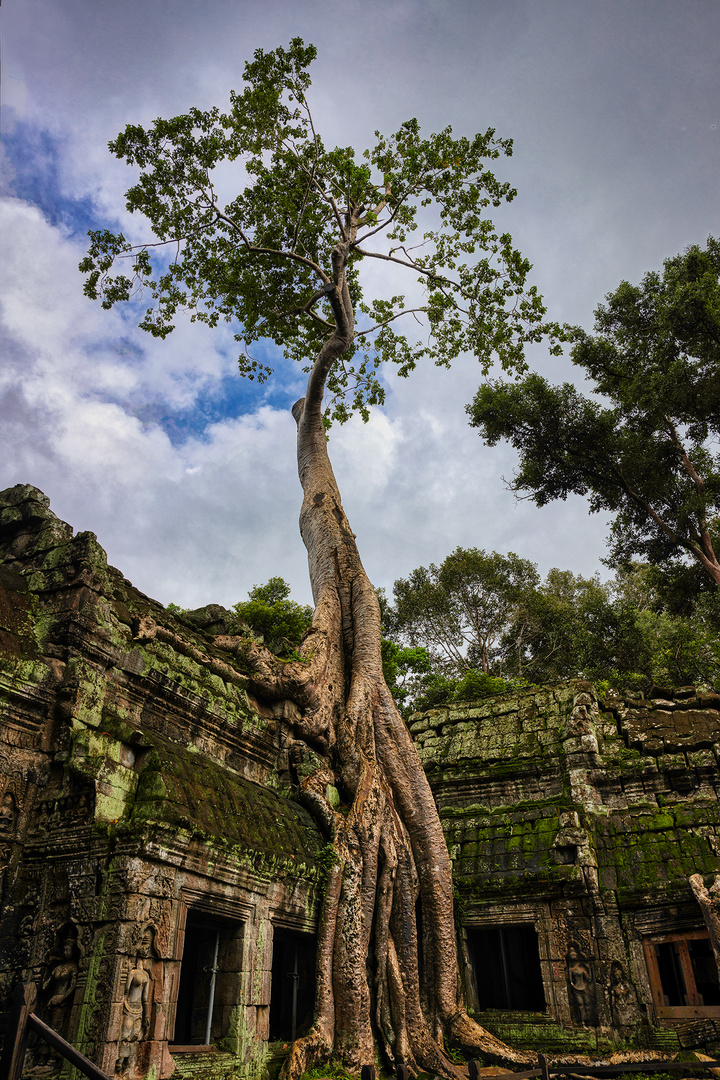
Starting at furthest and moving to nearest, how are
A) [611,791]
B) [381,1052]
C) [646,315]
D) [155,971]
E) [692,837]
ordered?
[646,315] → [611,791] → [692,837] → [381,1052] → [155,971]

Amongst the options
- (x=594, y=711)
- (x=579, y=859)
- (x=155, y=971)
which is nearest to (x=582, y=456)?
(x=594, y=711)

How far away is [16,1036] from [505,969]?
721cm

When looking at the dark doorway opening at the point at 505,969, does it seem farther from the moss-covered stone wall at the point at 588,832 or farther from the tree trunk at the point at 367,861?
the tree trunk at the point at 367,861

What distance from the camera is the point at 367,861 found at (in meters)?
6.96

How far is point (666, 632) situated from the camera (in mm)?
21781

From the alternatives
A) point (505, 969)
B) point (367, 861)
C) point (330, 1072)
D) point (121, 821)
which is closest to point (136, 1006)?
point (121, 821)

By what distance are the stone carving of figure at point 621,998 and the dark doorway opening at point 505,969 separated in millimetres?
1059

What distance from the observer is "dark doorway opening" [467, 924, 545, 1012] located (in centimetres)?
834

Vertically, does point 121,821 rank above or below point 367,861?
below

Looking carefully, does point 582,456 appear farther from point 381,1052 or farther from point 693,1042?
point 381,1052

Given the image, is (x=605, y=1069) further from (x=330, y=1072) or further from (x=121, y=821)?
(x=121, y=821)

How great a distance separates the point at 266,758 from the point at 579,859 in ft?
12.3

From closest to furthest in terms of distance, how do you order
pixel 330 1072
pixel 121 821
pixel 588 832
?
pixel 121 821, pixel 330 1072, pixel 588 832

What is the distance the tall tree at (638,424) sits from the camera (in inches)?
517
